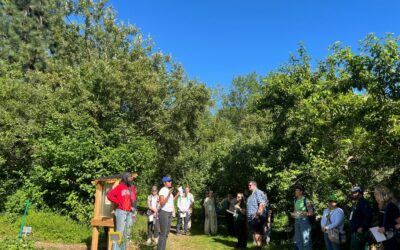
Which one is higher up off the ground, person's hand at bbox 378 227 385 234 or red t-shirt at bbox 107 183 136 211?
red t-shirt at bbox 107 183 136 211

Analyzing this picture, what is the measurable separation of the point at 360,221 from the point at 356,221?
0.08 meters

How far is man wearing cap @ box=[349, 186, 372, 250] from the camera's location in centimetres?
627

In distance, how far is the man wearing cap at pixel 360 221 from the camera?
627 cm

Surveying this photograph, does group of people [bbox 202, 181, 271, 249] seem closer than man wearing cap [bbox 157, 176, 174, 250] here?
No

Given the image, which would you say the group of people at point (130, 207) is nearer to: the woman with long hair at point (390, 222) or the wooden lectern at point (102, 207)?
the wooden lectern at point (102, 207)

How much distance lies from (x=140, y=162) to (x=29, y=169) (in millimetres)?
A: 4760

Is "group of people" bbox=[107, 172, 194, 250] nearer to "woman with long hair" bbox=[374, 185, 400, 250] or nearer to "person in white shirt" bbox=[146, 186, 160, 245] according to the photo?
"person in white shirt" bbox=[146, 186, 160, 245]

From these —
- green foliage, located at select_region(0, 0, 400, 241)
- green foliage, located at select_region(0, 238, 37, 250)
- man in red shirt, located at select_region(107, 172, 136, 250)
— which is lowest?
green foliage, located at select_region(0, 238, 37, 250)

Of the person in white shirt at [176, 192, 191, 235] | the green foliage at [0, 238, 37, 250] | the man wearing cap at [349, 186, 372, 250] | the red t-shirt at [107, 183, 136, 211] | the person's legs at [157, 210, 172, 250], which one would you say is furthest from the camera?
the person in white shirt at [176, 192, 191, 235]

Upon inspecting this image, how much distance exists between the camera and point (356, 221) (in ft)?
21.1

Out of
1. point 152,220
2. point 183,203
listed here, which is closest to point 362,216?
point 152,220

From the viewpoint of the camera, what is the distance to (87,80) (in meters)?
14.1

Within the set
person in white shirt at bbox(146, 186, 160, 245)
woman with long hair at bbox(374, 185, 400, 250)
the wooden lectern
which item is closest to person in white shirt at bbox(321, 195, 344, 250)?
woman with long hair at bbox(374, 185, 400, 250)

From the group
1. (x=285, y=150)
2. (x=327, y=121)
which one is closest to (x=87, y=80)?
(x=285, y=150)
